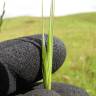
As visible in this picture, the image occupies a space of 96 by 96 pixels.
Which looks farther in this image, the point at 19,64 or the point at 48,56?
the point at 19,64

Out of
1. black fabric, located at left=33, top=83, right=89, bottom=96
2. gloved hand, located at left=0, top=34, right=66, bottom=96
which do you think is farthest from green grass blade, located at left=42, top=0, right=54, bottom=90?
black fabric, located at left=33, top=83, right=89, bottom=96

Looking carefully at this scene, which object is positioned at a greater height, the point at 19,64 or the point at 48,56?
the point at 48,56

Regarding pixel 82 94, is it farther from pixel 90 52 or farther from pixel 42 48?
pixel 90 52

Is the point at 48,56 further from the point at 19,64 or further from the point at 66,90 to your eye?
the point at 66,90

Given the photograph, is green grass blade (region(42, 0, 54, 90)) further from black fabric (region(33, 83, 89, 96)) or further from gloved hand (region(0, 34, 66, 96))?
black fabric (region(33, 83, 89, 96))

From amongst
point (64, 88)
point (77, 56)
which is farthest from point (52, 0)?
point (77, 56)

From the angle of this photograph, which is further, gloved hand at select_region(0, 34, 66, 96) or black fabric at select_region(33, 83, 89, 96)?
black fabric at select_region(33, 83, 89, 96)

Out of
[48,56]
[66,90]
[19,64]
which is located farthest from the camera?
[66,90]

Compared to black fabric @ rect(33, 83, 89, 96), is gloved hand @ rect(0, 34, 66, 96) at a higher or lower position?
higher

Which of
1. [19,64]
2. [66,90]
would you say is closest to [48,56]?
[19,64]
